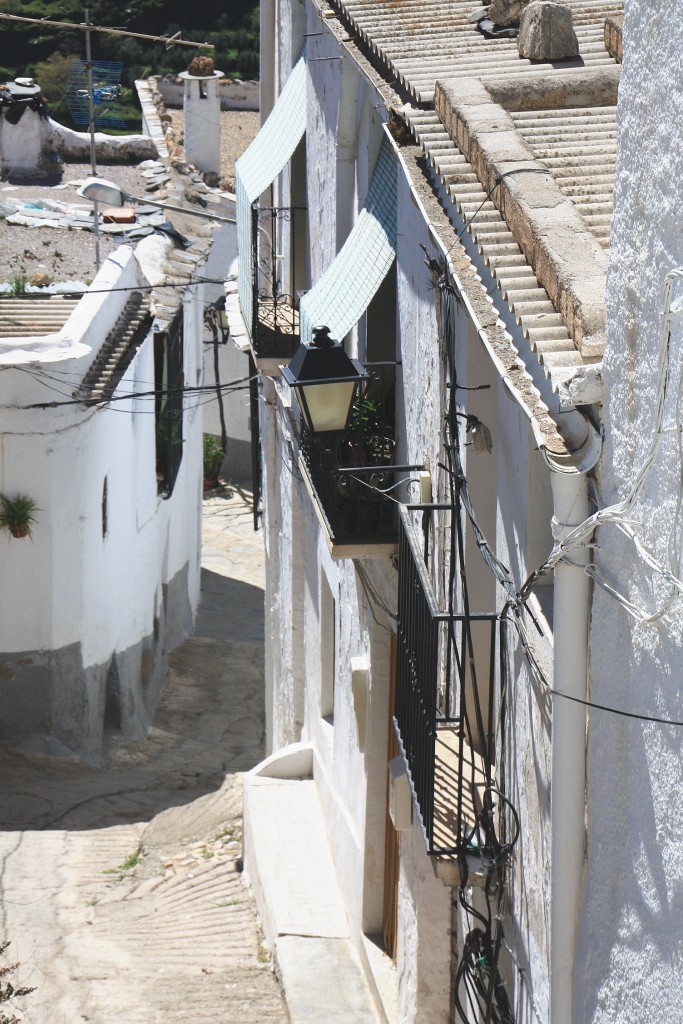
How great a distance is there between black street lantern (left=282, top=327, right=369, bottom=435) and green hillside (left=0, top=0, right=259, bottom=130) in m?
41.3

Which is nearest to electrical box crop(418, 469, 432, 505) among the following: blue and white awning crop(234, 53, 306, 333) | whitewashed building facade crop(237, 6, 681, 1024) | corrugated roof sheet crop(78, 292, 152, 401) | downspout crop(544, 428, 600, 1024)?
whitewashed building facade crop(237, 6, 681, 1024)

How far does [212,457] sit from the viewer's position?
98.9ft

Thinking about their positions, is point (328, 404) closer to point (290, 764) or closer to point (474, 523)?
point (474, 523)

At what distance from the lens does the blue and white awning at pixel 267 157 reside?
38.2ft

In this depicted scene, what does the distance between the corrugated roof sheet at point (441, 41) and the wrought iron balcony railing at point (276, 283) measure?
5.92 feet

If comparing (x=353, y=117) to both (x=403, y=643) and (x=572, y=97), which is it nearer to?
(x=572, y=97)

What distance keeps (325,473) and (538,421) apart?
3.51m

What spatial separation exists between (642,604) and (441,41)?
5.18 m

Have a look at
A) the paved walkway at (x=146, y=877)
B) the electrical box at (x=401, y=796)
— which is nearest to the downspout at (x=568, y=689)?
the electrical box at (x=401, y=796)

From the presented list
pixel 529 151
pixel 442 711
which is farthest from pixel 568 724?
pixel 529 151

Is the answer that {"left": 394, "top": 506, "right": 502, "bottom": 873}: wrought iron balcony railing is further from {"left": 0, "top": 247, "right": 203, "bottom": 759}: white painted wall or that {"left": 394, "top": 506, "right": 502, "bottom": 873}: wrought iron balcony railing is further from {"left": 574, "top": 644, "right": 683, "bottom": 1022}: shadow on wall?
{"left": 0, "top": 247, "right": 203, "bottom": 759}: white painted wall

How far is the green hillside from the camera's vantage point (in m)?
47.3

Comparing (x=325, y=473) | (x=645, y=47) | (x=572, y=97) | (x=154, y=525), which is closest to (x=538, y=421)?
(x=645, y=47)

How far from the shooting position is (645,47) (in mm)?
4402
